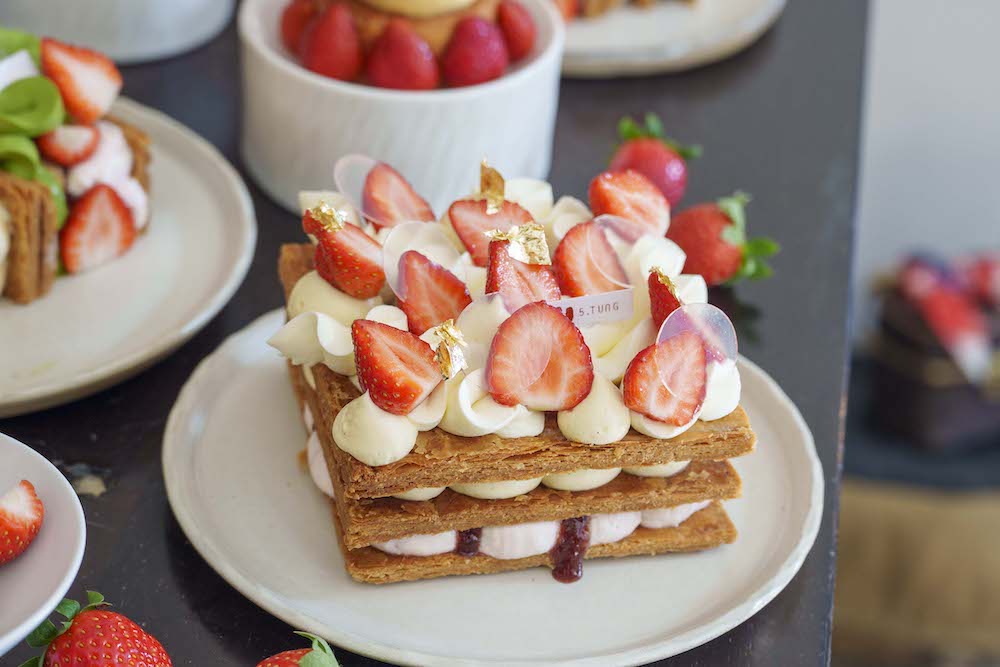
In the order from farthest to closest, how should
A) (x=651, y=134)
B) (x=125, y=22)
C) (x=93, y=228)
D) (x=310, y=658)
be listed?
(x=125, y=22), (x=651, y=134), (x=93, y=228), (x=310, y=658)

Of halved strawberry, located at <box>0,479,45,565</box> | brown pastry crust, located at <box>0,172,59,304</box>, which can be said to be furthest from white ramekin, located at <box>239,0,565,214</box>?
halved strawberry, located at <box>0,479,45,565</box>

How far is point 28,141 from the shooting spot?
1669mm

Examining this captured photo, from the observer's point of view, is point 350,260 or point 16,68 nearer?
point 350,260

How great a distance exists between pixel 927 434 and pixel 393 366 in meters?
2.41

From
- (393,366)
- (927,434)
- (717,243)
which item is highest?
(393,366)

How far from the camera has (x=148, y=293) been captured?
1.73 metres

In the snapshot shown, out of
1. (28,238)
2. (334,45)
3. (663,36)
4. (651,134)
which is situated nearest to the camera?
(28,238)

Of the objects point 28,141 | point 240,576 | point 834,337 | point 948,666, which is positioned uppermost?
point 28,141

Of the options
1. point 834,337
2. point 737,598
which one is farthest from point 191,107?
point 737,598

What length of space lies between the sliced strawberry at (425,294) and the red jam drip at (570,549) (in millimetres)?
254

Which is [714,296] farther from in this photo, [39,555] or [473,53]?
[39,555]

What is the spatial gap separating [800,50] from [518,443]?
154 cm

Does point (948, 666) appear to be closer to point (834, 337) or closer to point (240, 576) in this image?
point (834, 337)

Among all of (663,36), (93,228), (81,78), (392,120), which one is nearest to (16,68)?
(81,78)
